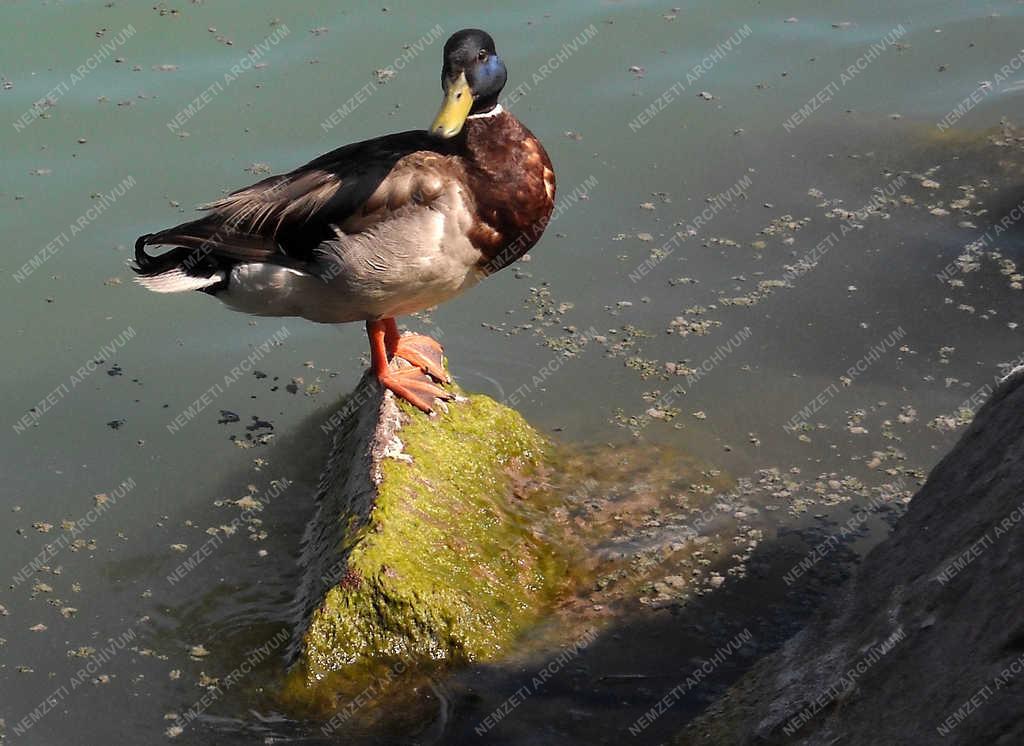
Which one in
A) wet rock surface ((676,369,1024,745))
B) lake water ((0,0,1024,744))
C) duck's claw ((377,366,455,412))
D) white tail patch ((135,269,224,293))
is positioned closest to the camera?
wet rock surface ((676,369,1024,745))

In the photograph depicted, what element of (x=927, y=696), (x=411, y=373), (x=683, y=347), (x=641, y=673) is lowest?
(x=683, y=347)

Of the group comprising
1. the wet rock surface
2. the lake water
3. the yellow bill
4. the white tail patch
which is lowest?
the lake water

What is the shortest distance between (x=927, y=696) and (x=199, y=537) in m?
3.22

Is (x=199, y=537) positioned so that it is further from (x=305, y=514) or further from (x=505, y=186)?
(x=505, y=186)

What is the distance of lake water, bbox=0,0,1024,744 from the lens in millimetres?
4402

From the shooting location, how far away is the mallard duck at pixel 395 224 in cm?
477

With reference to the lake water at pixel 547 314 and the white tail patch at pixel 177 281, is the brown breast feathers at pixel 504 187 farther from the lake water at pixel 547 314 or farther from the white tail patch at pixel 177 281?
the white tail patch at pixel 177 281

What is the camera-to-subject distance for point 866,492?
5.06 m

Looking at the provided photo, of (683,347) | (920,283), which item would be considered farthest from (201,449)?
(920,283)

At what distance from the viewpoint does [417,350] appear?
17.5ft

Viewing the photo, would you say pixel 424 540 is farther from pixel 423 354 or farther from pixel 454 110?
pixel 454 110

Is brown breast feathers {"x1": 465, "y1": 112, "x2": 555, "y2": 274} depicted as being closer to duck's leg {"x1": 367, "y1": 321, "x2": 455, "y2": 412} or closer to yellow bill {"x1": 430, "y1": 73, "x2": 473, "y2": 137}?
yellow bill {"x1": 430, "y1": 73, "x2": 473, "y2": 137}

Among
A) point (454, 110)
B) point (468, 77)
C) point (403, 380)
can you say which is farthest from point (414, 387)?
point (468, 77)

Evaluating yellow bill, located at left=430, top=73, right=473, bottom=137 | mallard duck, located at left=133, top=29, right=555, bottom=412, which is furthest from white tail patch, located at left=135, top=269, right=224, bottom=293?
yellow bill, located at left=430, top=73, right=473, bottom=137
